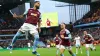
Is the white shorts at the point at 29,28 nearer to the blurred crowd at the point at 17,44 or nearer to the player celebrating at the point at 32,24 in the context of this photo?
the player celebrating at the point at 32,24

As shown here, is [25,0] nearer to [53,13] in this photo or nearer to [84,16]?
[53,13]

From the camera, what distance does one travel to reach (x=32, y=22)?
14398mm

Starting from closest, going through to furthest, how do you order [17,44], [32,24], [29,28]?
[29,28], [32,24], [17,44]

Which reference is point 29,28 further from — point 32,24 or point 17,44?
point 17,44

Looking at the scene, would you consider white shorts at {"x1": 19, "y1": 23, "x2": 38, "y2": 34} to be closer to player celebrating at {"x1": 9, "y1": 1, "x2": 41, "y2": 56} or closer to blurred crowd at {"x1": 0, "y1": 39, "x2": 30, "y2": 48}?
player celebrating at {"x1": 9, "y1": 1, "x2": 41, "y2": 56}

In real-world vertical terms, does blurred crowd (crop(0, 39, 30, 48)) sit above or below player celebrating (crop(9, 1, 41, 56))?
below

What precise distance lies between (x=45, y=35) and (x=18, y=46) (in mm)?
15726

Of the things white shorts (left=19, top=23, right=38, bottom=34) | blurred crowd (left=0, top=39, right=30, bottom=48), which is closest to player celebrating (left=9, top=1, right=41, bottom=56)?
white shorts (left=19, top=23, right=38, bottom=34)

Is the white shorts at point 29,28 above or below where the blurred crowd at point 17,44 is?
above

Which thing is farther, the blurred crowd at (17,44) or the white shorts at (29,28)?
the blurred crowd at (17,44)

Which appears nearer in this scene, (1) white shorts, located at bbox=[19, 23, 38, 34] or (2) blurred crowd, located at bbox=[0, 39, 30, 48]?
(1) white shorts, located at bbox=[19, 23, 38, 34]

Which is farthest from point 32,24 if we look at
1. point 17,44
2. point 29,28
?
point 17,44

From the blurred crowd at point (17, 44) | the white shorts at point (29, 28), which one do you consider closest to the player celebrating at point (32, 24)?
the white shorts at point (29, 28)

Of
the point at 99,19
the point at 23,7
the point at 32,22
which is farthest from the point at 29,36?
the point at 23,7
